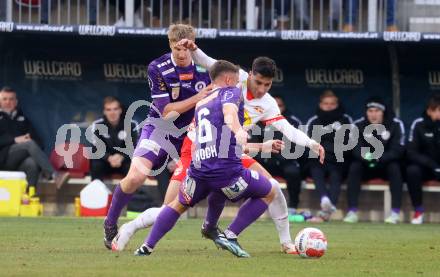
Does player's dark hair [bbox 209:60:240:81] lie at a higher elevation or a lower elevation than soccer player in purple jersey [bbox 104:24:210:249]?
higher

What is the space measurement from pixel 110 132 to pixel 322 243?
800cm

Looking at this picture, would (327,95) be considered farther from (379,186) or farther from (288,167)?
(379,186)

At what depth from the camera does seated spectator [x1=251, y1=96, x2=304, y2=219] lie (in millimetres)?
16656

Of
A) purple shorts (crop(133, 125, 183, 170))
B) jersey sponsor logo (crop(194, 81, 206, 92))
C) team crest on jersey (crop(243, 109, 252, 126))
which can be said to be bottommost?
purple shorts (crop(133, 125, 183, 170))

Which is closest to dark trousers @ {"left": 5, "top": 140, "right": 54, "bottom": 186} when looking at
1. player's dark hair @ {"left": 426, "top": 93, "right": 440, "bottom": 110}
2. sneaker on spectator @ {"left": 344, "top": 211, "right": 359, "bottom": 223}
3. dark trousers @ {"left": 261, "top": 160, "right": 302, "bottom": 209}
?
dark trousers @ {"left": 261, "top": 160, "right": 302, "bottom": 209}

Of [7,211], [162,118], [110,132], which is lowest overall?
[7,211]

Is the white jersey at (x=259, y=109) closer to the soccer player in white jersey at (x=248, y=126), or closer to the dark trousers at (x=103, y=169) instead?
the soccer player in white jersey at (x=248, y=126)

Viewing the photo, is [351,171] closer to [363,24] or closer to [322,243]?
[363,24]

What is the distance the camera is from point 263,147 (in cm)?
945

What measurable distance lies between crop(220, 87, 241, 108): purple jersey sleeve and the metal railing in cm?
818

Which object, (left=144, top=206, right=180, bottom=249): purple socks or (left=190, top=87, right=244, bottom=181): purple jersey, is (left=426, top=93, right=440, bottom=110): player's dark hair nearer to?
(left=190, top=87, right=244, bottom=181): purple jersey

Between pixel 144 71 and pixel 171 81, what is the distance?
7987 mm

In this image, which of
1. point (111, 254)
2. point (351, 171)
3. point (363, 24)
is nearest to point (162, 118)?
point (111, 254)

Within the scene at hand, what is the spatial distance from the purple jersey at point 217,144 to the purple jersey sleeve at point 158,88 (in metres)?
1.40
